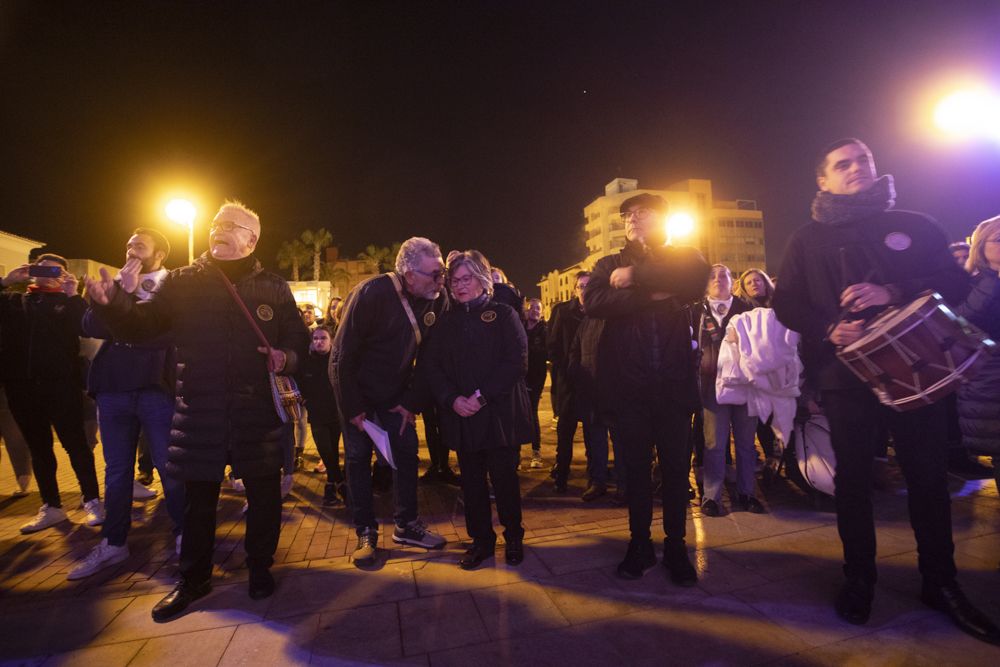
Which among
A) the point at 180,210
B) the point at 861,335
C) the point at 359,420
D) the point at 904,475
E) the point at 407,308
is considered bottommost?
the point at 904,475

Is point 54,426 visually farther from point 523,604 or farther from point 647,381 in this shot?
point 647,381

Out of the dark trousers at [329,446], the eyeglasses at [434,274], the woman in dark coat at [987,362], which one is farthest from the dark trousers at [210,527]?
the woman in dark coat at [987,362]

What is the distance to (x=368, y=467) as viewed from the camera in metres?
3.68

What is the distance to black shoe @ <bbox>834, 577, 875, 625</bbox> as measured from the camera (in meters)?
2.37

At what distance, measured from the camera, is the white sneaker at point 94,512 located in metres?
4.25

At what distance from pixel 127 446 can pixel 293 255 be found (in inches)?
2033

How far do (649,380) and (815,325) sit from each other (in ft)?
3.10

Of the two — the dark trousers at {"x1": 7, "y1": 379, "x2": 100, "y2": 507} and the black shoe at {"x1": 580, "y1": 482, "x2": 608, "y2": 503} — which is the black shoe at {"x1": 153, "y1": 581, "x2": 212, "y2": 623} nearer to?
the dark trousers at {"x1": 7, "y1": 379, "x2": 100, "y2": 507}

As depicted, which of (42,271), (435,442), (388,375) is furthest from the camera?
(435,442)

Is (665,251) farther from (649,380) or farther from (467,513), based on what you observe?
(467,513)

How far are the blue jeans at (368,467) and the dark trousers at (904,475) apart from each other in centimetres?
268

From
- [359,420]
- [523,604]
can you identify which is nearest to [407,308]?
[359,420]

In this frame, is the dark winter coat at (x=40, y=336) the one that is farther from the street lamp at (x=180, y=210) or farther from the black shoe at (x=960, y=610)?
the street lamp at (x=180, y=210)

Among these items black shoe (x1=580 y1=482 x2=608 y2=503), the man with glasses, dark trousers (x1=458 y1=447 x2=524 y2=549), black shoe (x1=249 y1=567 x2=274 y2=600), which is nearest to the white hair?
the man with glasses
